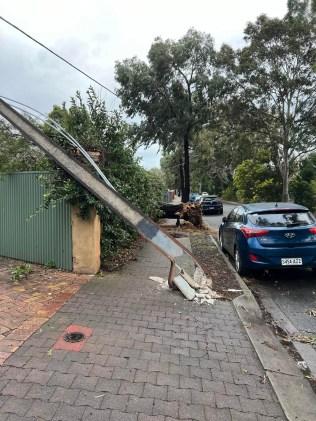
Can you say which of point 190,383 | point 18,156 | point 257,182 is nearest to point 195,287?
point 190,383

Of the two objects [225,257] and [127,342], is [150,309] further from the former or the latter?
[225,257]

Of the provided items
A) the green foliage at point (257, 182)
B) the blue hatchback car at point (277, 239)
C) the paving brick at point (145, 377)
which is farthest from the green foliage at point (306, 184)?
the paving brick at point (145, 377)

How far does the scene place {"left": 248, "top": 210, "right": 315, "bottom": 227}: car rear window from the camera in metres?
6.66

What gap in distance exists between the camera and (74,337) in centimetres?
388

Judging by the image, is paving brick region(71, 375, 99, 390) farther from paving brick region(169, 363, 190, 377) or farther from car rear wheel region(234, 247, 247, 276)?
car rear wheel region(234, 247, 247, 276)

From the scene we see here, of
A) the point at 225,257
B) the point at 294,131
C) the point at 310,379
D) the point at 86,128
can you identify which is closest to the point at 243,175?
the point at 294,131

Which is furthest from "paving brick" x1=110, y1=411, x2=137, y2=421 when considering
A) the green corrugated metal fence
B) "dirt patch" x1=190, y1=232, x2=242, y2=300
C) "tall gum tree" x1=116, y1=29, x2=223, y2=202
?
"tall gum tree" x1=116, y1=29, x2=223, y2=202

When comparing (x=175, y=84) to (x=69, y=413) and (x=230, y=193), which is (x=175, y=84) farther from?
(x=230, y=193)

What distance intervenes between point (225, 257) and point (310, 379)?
557 centimetres

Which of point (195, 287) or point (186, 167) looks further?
point (186, 167)

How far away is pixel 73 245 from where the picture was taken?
254 inches

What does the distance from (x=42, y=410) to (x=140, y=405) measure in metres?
0.73

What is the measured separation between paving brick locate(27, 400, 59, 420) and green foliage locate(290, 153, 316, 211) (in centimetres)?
2530

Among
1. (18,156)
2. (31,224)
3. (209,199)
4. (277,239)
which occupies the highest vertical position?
(18,156)
